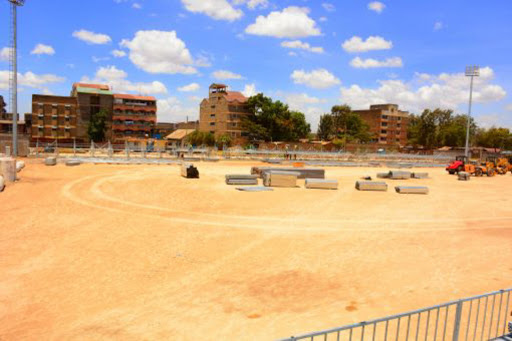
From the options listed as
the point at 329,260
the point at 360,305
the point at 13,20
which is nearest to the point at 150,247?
the point at 329,260

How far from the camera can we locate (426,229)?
52.2 ft

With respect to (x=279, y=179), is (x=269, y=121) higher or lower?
higher

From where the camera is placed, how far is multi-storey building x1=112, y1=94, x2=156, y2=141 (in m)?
85.1

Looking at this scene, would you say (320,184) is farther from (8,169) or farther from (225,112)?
(225,112)

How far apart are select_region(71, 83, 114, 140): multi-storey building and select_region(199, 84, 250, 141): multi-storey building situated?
2156 centimetres

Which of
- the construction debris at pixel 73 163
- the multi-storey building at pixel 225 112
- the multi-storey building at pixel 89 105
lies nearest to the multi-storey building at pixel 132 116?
the multi-storey building at pixel 89 105

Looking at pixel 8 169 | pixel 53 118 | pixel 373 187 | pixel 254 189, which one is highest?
pixel 53 118

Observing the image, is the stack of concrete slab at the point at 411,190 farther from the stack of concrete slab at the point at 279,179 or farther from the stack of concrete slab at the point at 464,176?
the stack of concrete slab at the point at 464,176

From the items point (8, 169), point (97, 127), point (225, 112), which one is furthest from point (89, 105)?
point (8, 169)

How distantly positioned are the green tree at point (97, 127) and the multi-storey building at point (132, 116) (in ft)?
17.6

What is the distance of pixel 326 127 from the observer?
96.9 metres

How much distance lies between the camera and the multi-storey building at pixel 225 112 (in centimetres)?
8131

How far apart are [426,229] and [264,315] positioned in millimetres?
10487

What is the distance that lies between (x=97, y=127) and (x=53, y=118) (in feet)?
34.8
